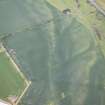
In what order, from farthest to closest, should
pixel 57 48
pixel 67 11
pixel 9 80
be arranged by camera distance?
1. pixel 67 11
2. pixel 57 48
3. pixel 9 80

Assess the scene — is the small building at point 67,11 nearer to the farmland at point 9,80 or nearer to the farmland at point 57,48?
the farmland at point 57,48

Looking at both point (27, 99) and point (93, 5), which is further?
point (93, 5)

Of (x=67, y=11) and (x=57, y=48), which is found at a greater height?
(x=67, y=11)

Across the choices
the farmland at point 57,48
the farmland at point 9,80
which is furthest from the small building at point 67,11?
the farmland at point 9,80

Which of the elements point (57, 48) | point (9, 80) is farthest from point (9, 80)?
point (57, 48)

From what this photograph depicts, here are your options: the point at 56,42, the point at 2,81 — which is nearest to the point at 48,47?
the point at 56,42

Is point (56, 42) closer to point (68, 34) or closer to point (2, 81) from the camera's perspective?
point (68, 34)

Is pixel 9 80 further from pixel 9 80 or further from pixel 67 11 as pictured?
pixel 67 11

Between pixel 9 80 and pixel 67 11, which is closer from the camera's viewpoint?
pixel 9 80
